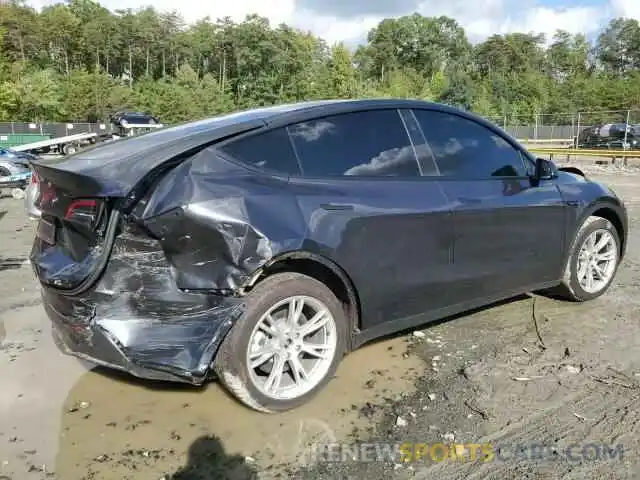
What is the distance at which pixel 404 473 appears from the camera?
2773 mm

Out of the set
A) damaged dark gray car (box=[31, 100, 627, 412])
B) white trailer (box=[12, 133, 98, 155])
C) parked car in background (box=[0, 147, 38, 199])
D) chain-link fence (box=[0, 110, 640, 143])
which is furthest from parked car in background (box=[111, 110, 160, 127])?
damaged dark gray car (box=[31, 100, 627, 412])

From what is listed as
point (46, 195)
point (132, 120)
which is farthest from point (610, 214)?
point (132, 120)

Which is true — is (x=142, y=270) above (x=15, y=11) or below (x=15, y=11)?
below

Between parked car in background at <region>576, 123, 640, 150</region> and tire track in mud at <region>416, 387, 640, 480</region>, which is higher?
parked car in background at <region>576, 123, 640, 150</region>

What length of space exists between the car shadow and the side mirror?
9.67 ft

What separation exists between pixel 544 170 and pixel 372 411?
2.31 m

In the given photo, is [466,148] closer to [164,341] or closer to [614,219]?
[614,219]

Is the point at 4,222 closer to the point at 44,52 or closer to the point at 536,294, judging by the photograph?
the point at 536,294

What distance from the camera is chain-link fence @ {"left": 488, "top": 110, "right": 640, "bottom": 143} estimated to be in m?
30.8

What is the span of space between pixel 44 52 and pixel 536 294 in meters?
86.8

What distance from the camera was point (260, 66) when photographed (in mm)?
77500

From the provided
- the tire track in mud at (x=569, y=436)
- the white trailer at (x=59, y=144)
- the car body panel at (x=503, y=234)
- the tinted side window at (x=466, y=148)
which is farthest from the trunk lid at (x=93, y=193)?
the white trailer at (x=59, y=144)

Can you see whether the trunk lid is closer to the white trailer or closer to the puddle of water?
the puddle of water

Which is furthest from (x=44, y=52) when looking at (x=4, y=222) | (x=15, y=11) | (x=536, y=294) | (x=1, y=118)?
(x=536, y=294)
